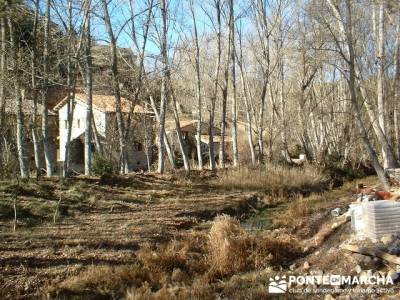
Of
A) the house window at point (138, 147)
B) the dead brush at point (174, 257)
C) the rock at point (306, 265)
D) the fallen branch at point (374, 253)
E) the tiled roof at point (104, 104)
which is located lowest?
the rock at point (306, 265)

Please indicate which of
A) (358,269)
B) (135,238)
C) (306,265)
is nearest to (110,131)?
(135,238)

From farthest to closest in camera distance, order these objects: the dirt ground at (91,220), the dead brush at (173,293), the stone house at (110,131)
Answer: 1. the stone house at (110,131)
2. the dirt ground at (91,220)
3. the dead brush at (173,293)

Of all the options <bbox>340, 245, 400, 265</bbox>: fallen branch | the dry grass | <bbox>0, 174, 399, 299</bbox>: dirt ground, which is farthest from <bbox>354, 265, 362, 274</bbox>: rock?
the dry grass

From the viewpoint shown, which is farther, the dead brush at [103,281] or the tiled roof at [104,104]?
the tiled roof at [104,104]

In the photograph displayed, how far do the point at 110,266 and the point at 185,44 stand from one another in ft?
60.3

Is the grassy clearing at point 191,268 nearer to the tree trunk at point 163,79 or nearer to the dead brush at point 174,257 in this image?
the dead brush at point 174,257

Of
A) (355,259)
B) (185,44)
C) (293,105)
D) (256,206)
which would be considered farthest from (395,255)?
(293,105)

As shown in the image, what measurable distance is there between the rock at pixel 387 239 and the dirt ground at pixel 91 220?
4.46 m

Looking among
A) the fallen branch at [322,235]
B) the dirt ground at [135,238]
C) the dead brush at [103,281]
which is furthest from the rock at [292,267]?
the dead brush at [103,281]

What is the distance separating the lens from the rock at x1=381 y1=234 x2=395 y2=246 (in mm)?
7442

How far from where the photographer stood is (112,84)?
1980cm

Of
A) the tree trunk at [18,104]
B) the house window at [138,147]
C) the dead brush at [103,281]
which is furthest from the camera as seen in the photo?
the house window at [138,147]

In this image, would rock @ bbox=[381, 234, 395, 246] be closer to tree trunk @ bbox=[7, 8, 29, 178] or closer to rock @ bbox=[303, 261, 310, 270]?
rock @ bbox=[303, 261, 310, 270]

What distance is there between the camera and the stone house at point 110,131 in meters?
27.5
